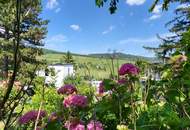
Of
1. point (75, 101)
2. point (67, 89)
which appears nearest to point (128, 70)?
point (75, 101)

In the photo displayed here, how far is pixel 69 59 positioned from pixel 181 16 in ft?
272

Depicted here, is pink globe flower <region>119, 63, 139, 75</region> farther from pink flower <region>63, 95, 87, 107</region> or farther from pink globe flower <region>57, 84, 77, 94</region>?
pink globe flower <region>57, 84, 77, 94</region>

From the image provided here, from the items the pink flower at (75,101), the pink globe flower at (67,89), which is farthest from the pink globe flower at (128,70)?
the pink globe flower at (67,89)

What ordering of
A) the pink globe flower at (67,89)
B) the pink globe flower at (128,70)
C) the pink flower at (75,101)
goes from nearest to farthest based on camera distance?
the pink flower at (75,101) → the pink globe flower at (128,70) → the pink globe flower at (67,89)

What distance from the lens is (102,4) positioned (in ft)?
18.0

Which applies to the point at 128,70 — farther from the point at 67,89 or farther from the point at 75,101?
the point at 67,89

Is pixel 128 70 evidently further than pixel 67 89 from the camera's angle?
No

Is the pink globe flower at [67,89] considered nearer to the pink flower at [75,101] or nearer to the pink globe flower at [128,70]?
the pink flower at [75,101]

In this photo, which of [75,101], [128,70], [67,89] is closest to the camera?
[75,101]

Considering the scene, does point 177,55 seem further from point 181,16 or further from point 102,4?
point 181,16

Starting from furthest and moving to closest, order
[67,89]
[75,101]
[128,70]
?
[67,89] < [128,70] < [75,101]

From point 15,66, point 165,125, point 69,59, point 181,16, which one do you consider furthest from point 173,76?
point 69,59

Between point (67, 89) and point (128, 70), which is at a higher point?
point (128, 70)

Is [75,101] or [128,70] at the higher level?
[128,70]
